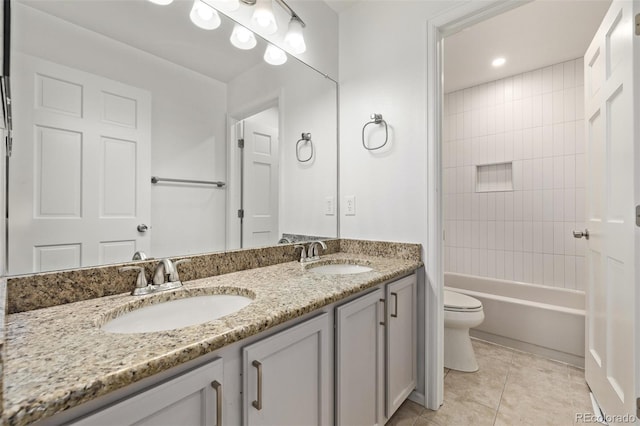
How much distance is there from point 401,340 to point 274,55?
5.48ft

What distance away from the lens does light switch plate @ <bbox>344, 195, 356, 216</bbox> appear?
6.24ft

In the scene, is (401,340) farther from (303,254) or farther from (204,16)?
(204,16)

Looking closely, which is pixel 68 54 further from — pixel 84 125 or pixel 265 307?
pixel 265 307

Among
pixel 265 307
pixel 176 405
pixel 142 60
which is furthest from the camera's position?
pixel 142 60

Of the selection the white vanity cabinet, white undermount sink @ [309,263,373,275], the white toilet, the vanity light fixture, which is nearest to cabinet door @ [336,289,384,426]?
the white vanity cabinet

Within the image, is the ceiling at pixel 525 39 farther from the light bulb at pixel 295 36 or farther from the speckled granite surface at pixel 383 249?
the speckled granite surface at pixel 383 249

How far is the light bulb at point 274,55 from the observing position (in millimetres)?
1575

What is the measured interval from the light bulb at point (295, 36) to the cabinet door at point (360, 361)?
1416 mm

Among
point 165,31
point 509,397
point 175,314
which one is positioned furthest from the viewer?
point 509,397

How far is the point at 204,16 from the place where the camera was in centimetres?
127

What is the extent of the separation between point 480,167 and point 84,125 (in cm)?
337

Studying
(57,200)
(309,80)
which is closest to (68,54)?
(57,200)

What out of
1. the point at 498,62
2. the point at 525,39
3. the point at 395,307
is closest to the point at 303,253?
the point at 395,307

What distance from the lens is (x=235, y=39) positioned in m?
1.41
